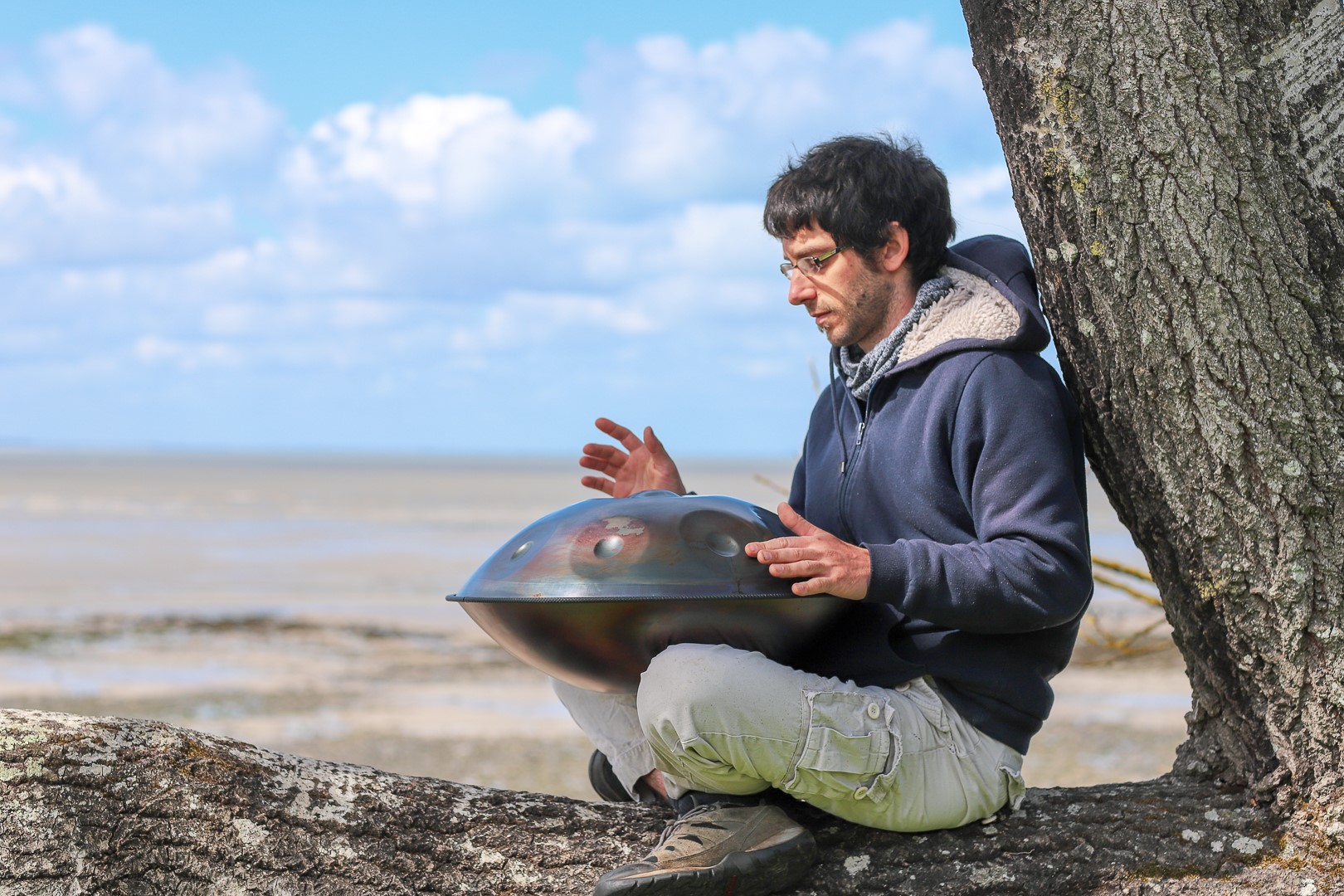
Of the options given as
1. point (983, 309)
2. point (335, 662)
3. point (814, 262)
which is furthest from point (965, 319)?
point (335, 662)

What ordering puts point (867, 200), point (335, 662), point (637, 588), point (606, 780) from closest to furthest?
1. point (637, 588)
2. point (867, 200)
3. point (606, 780)
4. point (335, 662)

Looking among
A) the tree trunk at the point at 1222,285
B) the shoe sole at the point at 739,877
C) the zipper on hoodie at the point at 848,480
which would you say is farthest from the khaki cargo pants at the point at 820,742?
the tree trunk at the point at 1222,285

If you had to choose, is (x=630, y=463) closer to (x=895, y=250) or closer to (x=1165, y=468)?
(x=895, y=250)

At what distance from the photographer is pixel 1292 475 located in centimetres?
283

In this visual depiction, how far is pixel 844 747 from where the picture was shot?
2746mm

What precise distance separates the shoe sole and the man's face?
1263mm

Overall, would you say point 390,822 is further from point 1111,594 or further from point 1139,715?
point 1111,594

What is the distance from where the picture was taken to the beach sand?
11.2 meters

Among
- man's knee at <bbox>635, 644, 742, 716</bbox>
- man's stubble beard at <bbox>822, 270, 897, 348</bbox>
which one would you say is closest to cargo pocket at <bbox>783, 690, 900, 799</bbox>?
man's knee at <bbox>635, 644, 742, 716</bbox>

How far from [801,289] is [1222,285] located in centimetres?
98

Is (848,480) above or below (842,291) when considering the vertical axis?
below

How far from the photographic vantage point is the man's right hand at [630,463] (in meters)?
3.76

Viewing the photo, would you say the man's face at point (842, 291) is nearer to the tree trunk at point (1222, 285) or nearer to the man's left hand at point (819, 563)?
the tree trunk at point (1222, 285)

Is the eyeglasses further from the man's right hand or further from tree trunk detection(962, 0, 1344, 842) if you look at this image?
the man's right hand
